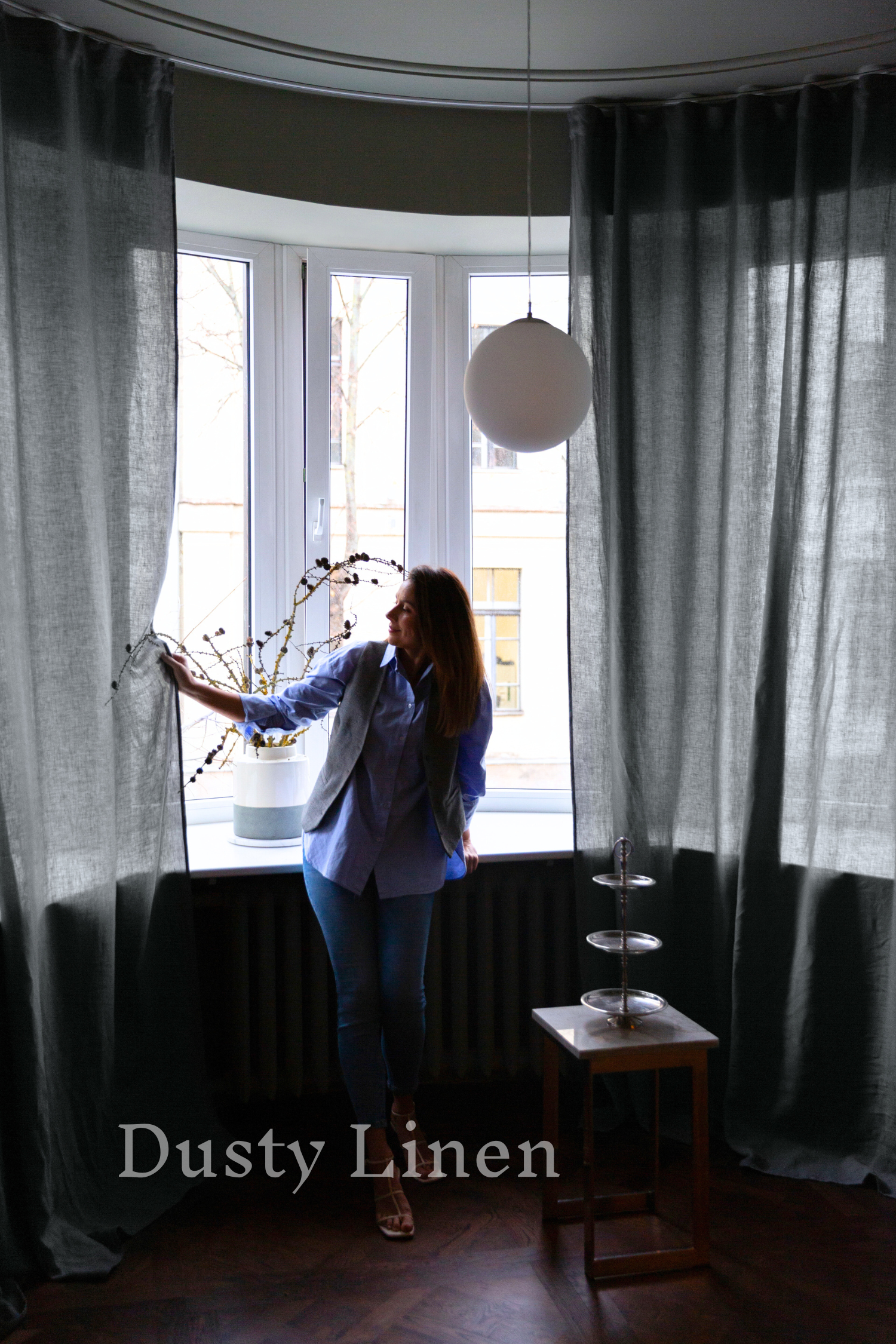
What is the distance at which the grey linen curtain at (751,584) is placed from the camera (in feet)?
8.28

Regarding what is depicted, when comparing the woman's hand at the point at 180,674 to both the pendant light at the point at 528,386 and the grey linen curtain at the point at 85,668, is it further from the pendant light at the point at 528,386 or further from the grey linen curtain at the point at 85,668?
the pendant light at the point at 528,386

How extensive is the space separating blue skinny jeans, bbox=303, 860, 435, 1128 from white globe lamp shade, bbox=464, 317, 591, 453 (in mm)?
980

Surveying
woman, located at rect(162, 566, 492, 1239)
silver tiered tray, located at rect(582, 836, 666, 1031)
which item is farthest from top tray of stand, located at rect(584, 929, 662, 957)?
woman, located at rect(162, 566, 492, 1239)

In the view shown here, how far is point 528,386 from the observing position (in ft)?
6.69

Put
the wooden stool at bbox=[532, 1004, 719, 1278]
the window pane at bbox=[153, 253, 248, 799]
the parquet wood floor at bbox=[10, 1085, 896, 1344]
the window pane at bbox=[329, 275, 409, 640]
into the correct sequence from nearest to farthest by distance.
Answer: the parquet wood floor at bbox=[10, 1085, 896, 1344] < the wooden stool at bbox=[532, 1004, 719, 1278] < the window pane at bbox=[153, 253, 248, 799] < the window pane at bbox=[329, 275, 409, 640]

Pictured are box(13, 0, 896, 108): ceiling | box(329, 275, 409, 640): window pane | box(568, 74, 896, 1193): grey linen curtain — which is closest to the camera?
box(13, 0, 896, 108): ceiling

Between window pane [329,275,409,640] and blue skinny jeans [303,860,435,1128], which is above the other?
window pane [329,275,409,640]

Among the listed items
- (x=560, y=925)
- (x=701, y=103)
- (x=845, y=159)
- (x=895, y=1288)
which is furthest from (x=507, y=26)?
(x=895, y=1288)

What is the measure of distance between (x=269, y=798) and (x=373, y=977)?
1.88 feet

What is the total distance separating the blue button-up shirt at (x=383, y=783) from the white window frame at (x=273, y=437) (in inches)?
22.3

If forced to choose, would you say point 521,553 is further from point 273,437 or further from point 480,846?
point 480,846

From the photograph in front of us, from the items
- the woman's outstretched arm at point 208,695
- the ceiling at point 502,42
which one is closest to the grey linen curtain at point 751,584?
the ceiling at point 502,42

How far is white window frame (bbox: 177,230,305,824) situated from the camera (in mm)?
2959

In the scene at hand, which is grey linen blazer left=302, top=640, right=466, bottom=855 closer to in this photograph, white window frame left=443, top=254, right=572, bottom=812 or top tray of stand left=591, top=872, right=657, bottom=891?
top tray of stand left=591, top=872, right=657, bottom=891
